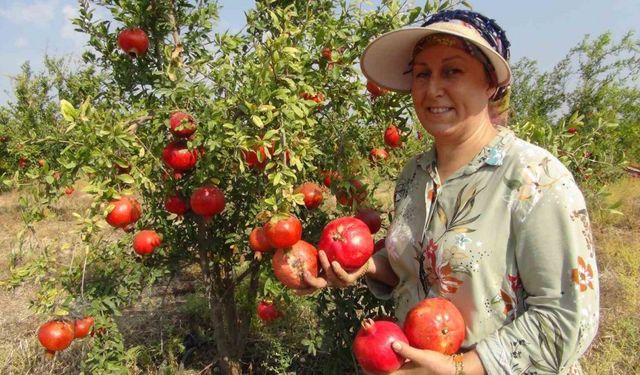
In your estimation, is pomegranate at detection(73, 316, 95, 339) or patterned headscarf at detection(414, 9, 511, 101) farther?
pomegranate at detection(73, 316, 95, 339)

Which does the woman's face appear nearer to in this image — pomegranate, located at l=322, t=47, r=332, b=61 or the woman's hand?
the woman's hand

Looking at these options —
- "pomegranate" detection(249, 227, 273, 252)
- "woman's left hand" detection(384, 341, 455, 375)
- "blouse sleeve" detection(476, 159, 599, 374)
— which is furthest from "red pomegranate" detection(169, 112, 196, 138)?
"blouse sleeve" detection(476, 159, 599, 374)

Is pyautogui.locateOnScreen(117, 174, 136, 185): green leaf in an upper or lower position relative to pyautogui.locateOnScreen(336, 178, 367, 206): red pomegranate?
upper

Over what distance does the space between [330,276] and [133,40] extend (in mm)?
1394

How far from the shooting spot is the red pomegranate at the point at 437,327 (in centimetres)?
127

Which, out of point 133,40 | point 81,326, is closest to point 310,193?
point 133,40

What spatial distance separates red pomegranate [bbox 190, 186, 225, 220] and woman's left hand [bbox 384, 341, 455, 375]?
107 cm

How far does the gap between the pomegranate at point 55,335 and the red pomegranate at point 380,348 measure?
1.60m

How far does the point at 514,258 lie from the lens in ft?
4.21

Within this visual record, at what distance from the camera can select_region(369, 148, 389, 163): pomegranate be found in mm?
2547

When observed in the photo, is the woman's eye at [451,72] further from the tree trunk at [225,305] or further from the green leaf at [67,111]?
the tree trunk at [225,305]

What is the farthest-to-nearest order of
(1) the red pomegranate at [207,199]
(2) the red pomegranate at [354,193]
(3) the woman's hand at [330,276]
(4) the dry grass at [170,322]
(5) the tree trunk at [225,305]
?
(4) the dry grass at [170,322], (5) the tree trunk at [225,305], (2) the red pomegranate at [354,193], (1) the red pomegranate at [207,199], (3) the woman's hand at [330,276]

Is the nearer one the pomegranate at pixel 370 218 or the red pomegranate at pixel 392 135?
the pomegranate at pixel 370 218

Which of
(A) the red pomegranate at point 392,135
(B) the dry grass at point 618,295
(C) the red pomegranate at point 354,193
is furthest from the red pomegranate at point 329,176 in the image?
(B) the dry grass at point 618,295
